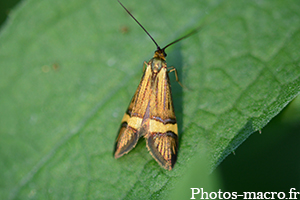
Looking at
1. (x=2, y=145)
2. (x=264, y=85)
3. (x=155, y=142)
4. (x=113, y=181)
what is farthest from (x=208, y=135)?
(x=2, y=145)

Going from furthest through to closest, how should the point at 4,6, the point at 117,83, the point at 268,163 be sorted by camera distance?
the point at 4,6
the point at 117,83
the point at 268,163

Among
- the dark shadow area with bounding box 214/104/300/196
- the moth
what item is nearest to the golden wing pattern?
the moth

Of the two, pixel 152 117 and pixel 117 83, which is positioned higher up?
pixel 117 83

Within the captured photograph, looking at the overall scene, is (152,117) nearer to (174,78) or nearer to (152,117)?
(152,117)

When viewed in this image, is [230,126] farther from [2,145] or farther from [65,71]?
[2,145]

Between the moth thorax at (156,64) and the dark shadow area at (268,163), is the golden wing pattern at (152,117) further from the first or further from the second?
the dark shadow area at (268,163)

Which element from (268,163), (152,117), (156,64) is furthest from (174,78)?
(268,163)

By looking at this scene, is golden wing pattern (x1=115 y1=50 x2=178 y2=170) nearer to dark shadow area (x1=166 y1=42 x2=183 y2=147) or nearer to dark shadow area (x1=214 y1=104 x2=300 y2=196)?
dark shadow area (x1=166 y1=42 x2=183 y2=147)
